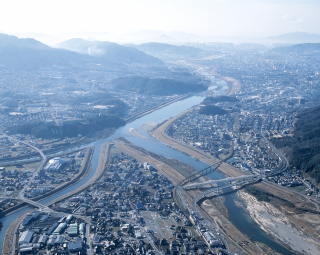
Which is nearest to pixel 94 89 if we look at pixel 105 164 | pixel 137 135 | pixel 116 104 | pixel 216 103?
pixel 116 104

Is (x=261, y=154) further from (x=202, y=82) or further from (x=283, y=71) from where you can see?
(x=283, y=71)

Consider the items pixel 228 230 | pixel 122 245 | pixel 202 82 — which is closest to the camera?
pixel 122 245

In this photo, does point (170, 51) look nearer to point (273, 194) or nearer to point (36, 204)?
point (273, 194)

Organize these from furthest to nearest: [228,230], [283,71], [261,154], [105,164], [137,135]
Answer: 1. [283,71]
2. [137,135]
3. [261,154]
4. [105,164]
5. [228,230]

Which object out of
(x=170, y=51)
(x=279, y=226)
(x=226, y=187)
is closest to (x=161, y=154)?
(x=226, y=187)

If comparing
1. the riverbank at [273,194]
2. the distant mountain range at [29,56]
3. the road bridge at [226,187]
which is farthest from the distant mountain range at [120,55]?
the road bridge at [226,187]

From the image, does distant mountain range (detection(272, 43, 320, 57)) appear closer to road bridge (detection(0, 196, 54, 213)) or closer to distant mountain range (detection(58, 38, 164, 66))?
distant mountain range (detection(58, 38, 164, 66))

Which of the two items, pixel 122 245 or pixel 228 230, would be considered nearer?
pixel 122 245
